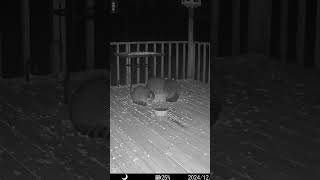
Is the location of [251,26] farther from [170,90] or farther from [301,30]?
[170,90]

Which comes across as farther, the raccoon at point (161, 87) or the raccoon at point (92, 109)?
the raccoon at point (161, 87)

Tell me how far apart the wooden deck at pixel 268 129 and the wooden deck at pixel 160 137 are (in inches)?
5.4

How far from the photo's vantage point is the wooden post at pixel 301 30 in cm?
826

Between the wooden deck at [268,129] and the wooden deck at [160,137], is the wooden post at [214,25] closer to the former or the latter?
the wooden deck at [268,129]

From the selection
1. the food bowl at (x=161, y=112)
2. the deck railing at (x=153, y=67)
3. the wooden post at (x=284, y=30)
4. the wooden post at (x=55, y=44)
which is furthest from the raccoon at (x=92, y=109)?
the wooden post at (x=284, y=30)

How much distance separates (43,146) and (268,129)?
173 centimetres

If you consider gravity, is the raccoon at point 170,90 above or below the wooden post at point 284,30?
below

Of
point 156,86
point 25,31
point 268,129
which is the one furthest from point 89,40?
point 268,129

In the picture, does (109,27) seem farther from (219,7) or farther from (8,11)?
(219,7)

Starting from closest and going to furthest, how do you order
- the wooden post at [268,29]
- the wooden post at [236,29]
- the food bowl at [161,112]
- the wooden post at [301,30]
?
the food bowl at [161,112] → the wooden post at [301,30] → the wooden post at [268,29] → the wooden post at [236,29]

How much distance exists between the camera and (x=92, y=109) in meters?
3.49

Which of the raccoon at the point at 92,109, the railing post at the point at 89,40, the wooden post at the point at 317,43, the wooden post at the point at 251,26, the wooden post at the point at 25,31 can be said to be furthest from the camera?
the wooden post at the point at 251,26

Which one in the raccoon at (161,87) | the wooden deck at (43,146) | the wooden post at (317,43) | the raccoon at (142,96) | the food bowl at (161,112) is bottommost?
the wooden deck at (43,146)

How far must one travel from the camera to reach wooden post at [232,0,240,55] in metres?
9.17
